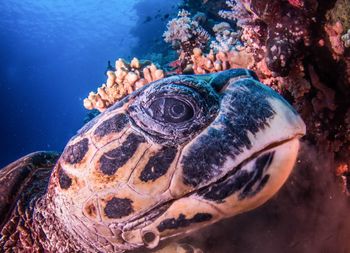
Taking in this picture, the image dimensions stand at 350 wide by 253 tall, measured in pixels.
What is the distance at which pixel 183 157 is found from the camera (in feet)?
4.79

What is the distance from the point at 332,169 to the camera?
2.37 m

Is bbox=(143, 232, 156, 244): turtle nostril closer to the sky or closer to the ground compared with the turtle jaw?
closer to the ground

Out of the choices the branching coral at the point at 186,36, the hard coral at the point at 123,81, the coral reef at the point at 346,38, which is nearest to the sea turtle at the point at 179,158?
the coral reef at the point at 346,38

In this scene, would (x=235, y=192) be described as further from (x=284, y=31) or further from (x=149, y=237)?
(x=284, y=31)

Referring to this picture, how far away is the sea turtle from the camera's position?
1.46 m

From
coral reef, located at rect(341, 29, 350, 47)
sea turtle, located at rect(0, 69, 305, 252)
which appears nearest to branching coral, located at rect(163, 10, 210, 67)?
coral reef, located at rect(341, 29, 350, 47)

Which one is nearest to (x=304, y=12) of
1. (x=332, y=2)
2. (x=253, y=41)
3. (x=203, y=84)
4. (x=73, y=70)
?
(x=332, y=2)

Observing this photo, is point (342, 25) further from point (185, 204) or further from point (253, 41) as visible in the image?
point (185, 204)

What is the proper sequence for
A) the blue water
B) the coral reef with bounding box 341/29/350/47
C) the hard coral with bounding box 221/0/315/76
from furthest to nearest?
1. the blue water
2. the hard coral with bounding box 221/0/315/76
3. the coral reef with bounding box 341/29/350/47

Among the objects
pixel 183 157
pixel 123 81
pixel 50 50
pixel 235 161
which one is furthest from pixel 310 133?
pixel 50 50

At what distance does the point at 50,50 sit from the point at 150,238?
70.2 m

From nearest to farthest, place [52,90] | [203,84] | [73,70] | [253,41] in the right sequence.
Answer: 1. [203,84]
2. [253,41]
3. [73,70]
4. [52,90]

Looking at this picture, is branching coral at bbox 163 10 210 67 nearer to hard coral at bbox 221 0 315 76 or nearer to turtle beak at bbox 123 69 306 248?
hard coral at bbox 221 0 315 76

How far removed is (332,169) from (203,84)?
4.88 ft
